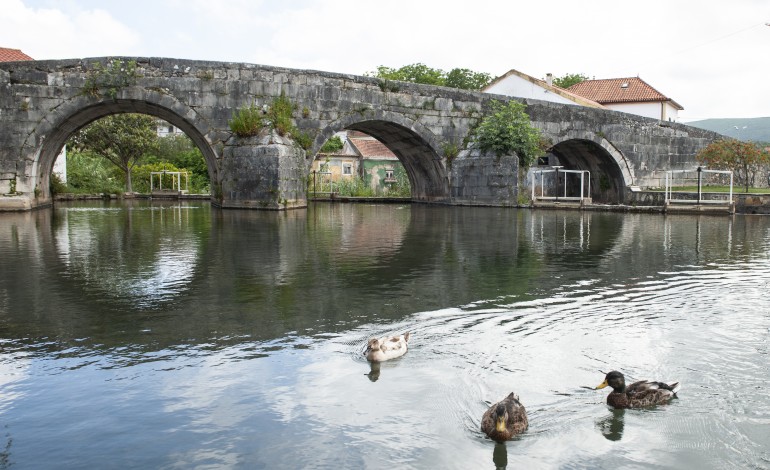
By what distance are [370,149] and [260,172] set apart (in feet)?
93.7

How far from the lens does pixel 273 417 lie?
3984mm

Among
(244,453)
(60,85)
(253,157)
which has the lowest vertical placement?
(244,453)

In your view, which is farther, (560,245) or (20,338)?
(560,245)

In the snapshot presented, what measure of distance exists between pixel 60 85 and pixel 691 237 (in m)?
16.6

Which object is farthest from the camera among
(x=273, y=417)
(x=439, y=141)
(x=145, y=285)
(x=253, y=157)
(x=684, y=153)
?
(x=684, y=153)

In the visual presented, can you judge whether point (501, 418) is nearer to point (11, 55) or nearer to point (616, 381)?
point (616, 381)

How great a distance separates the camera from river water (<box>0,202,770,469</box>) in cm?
364

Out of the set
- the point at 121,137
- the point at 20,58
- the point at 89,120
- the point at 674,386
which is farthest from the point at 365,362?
the point at 121,137

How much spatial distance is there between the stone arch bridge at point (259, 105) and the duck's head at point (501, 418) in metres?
17.8

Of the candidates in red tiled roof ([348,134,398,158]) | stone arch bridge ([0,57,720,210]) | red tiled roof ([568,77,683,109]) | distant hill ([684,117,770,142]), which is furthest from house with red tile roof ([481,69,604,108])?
distant hill ([684,117,770,142])

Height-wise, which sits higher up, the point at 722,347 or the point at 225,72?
the point at 225,72

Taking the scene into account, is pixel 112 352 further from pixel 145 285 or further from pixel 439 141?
pixel 439 141

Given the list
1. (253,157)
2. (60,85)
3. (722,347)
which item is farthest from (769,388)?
(60,85)

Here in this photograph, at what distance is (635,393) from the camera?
4160 mm
